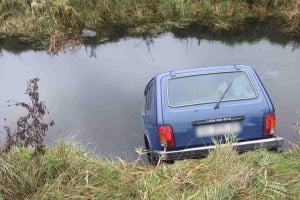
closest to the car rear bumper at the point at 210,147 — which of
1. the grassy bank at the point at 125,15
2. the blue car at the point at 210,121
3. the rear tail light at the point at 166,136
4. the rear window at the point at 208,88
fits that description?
the blue car at the point at 210,121

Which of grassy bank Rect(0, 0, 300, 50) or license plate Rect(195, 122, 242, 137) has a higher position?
grassy bank Rect(0, 0, 300, 50)

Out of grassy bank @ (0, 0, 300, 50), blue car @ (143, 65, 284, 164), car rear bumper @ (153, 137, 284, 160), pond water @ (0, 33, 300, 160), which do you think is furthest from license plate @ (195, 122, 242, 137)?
grassy bank @ (0, 0, 300, 50)

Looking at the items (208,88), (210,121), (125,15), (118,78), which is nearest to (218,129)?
(210,121)

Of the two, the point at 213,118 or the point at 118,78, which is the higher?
the point at 213,118

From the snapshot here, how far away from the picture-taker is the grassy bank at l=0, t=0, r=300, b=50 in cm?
1276

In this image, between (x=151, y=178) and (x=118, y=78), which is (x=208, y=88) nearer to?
(x=151, y=178)

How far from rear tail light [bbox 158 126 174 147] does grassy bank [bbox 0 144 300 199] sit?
2.91 ft

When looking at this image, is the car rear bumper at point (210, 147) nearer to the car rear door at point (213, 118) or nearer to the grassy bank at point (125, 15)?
the car rear door at point (213, 118)

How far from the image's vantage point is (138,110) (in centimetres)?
899

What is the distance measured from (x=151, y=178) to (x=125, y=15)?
370 inches

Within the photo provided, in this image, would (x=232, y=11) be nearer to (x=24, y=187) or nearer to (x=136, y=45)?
(x=136, y=45)

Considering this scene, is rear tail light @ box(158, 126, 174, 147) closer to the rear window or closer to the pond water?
the rear window

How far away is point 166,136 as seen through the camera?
594 cm

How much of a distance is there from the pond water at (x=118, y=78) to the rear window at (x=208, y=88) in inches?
69.1
